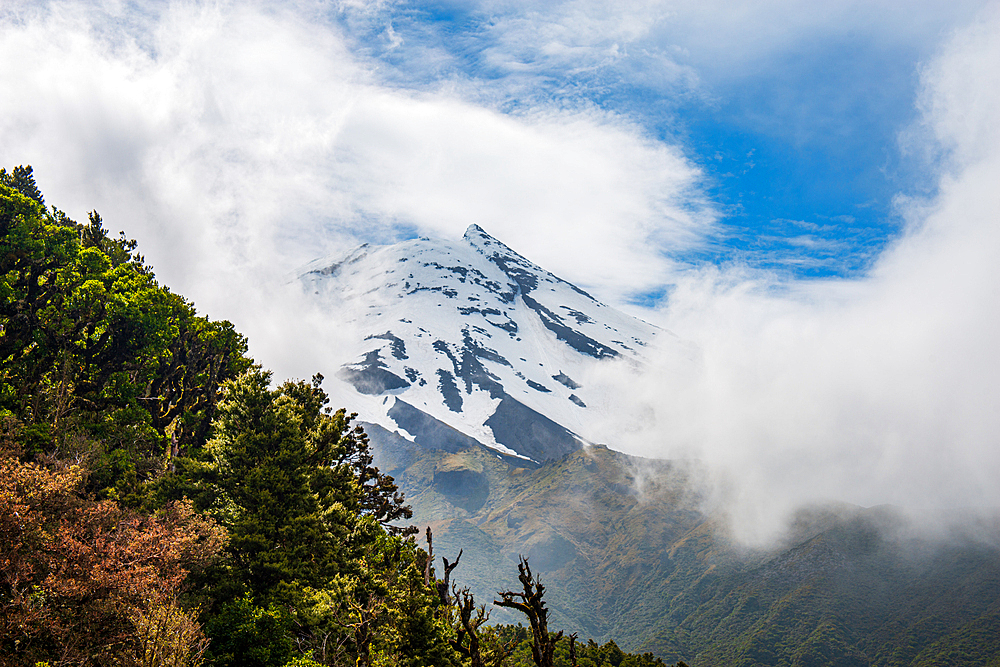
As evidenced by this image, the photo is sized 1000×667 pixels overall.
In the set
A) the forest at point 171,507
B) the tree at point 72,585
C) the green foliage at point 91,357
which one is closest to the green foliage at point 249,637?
the forest at point 171,507

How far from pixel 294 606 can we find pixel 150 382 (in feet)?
79.7

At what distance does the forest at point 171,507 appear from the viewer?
21.3 meters

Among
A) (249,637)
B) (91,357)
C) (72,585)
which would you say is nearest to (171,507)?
(249,637)

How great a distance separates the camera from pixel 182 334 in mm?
50469

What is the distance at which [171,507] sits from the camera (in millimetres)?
32750

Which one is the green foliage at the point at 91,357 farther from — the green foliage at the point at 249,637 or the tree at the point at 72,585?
the tree at the point at 72,585

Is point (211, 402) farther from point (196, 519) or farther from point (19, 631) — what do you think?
→ point (19, 631)

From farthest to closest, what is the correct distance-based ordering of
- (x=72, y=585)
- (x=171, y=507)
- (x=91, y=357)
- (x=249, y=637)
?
(x=91, y=357) < (x=171, y=507) < (x=249, y=637) < (x=72, y=585)

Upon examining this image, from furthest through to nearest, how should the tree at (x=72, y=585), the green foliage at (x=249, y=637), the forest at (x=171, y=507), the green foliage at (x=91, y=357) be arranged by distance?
the green foliage at (x=91, y=357) < the green foliage at (x=249, y=637) < the forest at (x=171, y=507) < the tree at (x=72, y=585)

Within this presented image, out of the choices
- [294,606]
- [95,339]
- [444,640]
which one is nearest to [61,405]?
[95,339]

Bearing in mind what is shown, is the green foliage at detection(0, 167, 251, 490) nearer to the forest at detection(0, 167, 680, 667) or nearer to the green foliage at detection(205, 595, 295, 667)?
the forest at detection(0, 167, 680, 667)

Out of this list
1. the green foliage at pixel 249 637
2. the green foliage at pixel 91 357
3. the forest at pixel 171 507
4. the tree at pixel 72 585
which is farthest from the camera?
the green foliage at pixel 91 357

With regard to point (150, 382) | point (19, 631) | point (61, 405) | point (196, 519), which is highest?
point (150, 382)

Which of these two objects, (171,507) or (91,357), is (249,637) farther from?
(91,357)
